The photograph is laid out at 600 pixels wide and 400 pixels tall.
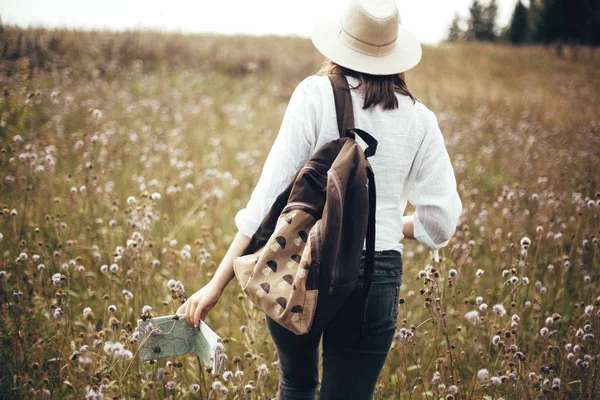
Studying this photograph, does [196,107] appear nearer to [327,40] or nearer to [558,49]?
[327,40]

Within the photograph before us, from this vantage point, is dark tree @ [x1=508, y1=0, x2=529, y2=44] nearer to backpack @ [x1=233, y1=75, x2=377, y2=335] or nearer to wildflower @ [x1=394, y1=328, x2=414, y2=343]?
wildflower @ [x1=394, y1=328, x2=414, y2=343]

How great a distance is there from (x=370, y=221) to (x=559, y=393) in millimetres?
1715

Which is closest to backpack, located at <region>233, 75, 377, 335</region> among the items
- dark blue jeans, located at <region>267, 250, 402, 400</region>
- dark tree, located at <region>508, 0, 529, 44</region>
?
dark blue jeans, located at <region>267, 250, 402, 400</region>

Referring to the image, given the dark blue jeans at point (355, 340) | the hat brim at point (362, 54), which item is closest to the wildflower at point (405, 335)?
the dark blue jeans at point (355, 340)

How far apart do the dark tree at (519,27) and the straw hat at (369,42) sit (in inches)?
1626

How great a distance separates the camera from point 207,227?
3881 mm

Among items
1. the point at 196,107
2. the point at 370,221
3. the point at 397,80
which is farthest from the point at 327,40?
the point at 196,107

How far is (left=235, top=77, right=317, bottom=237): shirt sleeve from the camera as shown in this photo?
156 centimetres

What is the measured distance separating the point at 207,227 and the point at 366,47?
8.54ft

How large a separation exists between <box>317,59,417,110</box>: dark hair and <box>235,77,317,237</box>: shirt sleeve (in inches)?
6.2

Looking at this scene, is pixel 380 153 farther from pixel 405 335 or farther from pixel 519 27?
pixel 519 27

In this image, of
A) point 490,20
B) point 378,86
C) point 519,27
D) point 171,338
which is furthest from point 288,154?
point 519,27

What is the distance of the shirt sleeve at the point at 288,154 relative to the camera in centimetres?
156

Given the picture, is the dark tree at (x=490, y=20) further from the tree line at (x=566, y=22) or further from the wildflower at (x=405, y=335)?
the wildflower at (x=405, y=335)
